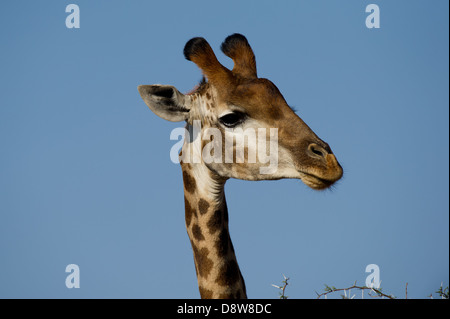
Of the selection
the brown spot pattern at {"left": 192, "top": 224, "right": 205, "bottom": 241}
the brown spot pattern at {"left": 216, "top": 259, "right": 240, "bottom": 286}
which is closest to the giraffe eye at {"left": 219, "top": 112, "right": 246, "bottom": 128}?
the brown spot pattern at {"left": 192, "top": 224, "right": 205, "bottom": 241}

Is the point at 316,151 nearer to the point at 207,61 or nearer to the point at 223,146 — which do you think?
the point at 223,146

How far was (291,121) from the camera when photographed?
7516 millimetres

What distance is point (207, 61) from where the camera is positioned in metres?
8.32

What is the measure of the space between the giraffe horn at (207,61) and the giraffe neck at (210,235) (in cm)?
119

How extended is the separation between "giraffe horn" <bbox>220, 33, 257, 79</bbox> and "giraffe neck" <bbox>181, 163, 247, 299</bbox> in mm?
1509

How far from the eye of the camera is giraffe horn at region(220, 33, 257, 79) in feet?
27.9

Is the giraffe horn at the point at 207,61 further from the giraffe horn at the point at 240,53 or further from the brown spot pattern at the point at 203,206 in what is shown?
the brown spot pattern at the point at 203,206

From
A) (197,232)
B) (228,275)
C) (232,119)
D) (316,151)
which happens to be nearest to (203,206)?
(197,232)

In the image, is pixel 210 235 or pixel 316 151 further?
pixel 210 235

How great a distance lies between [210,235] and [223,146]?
1177mm

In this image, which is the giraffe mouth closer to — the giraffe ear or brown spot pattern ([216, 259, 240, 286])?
brown spot pattern ([216, 259, 240, 286])

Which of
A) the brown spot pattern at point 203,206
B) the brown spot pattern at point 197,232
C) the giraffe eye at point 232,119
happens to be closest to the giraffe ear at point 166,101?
the giraffe eye at point 232,119
